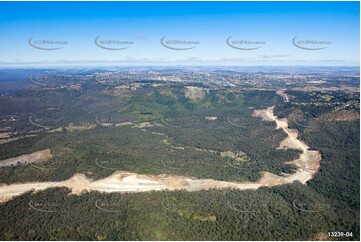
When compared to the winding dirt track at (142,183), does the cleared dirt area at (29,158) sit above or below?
above

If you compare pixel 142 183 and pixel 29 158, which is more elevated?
pixel 29 158

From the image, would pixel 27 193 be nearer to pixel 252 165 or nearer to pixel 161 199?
pixel 161 199

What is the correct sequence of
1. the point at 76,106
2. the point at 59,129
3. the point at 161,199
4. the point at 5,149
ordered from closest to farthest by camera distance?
the point at 161,199 → the point at 5,149 → the point at 59,129 → the point at 76,106

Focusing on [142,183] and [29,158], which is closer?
[142,183]

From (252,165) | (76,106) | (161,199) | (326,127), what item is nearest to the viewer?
(161,199)

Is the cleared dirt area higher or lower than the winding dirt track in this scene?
higher

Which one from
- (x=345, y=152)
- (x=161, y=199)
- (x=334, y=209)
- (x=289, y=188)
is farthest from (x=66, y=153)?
(x=345, y=152)

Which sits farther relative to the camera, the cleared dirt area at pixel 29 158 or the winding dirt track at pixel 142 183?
the cleared dirt area at pixel 29 158

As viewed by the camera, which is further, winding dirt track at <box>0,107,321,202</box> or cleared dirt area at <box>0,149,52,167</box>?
cleared dirt area at <box>0,149,52,167</box>
